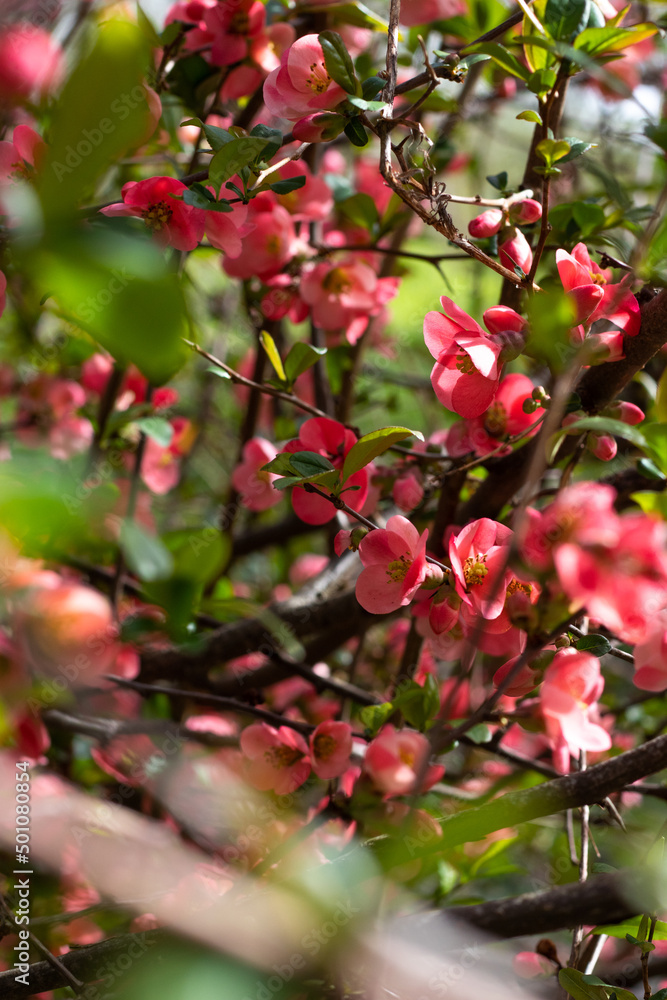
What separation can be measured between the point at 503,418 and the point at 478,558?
16 centimetres

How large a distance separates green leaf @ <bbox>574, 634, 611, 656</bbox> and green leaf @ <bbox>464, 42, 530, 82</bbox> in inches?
16.8

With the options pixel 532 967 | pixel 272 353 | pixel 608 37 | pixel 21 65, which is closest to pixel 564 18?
pixel 608 37

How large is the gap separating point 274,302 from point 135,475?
277 mm

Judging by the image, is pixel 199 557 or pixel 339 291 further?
pixel 339 291

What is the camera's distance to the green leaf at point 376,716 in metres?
0.65

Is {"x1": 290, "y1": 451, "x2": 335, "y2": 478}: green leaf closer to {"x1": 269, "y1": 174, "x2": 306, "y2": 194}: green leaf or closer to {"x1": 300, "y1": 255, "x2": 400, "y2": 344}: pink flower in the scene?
{"x1": 269, "y1": 174, "x2": 306, "y2": 194}: green leaf

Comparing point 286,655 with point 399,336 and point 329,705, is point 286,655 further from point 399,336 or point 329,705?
point 399,336

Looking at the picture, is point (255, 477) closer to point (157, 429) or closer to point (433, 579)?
point (157, 429)

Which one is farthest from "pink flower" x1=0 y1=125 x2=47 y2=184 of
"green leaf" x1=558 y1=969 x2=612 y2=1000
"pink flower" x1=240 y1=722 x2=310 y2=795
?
"green leaf" x1=558 y1=969 x2=612 y2=1000

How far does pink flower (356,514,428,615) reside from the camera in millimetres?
520

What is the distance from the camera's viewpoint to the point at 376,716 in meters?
0.65

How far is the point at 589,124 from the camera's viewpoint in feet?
6.29

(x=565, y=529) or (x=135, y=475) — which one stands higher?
(x=135, y=475)

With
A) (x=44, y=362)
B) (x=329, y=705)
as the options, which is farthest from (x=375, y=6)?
(x=329, y=705)
